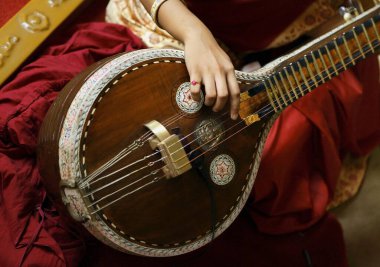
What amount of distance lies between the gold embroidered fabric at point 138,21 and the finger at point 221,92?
1.05 ft

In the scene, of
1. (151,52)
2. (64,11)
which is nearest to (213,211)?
(151,52)

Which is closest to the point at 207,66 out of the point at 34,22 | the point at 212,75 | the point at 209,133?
the point at 212,75

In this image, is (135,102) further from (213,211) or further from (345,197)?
(345,197)

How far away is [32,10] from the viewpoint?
1.07 meters

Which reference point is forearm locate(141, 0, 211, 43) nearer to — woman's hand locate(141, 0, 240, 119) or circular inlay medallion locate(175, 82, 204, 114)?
woman's hand locate(141, 0, 240, 119)

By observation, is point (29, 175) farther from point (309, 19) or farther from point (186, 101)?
point (309, 19)

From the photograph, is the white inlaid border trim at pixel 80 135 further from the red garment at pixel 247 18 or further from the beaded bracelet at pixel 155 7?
the red garment at pixel 247 18

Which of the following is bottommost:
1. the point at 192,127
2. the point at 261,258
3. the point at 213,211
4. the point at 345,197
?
the point at 345,197

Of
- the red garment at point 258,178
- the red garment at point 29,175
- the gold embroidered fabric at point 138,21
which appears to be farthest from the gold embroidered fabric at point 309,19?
the red garment at point 29,175

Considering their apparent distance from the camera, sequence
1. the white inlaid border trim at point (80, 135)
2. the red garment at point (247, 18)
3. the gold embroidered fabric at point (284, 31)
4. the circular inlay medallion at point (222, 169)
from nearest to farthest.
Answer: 1. the white inlaid border trim at point (80, 135)
2. the circular inlay medallion at point (222, 169)
3. the red garment at point (247, 18)
4. the gold embroidered fabric at point (284, 31)

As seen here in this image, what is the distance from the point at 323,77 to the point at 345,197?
0.68 metres

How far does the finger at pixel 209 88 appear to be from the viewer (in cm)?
74

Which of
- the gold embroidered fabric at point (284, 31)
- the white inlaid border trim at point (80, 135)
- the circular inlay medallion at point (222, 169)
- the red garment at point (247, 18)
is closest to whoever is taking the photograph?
the white inlaid border trim at point (80, 135)

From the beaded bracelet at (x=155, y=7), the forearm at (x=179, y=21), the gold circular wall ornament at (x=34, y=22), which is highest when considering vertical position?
the gold circular wall ornament at (x=34, y=22)
